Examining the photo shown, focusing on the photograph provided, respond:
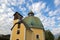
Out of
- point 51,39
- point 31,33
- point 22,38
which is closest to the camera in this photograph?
point 22,38

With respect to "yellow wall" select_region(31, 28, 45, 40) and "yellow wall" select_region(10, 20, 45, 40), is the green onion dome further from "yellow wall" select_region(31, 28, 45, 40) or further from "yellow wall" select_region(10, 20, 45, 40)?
"yellow wall" select_region(10, 20, 45, 40)

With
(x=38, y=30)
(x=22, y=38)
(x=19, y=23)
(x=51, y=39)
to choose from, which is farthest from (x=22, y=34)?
(x=51, y=39)

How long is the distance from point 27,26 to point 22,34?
3004 mm

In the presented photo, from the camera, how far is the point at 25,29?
31.5 metres

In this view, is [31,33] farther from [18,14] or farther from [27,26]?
[18,14]

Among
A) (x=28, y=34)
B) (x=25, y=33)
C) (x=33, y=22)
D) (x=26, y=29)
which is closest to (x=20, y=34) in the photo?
(x=25, y=33)

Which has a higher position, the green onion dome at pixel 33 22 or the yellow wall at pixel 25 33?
the green onion dome at pixel 33 22

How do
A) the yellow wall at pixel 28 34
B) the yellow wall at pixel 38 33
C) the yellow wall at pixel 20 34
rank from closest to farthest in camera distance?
A: the yellow wall at pixel 20 34 < the yellow wall at pixel 28 34 < the yellow wall at pixel 38 33

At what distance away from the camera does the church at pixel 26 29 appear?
1243 inches

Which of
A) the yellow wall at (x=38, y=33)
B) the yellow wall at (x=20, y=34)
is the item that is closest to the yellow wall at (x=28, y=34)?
the yellow wall at (x=38, y=33)

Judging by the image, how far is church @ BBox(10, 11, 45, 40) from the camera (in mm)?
31573

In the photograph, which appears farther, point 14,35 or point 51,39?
point 51,39

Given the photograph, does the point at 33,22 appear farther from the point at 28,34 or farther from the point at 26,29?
the point at 28,34

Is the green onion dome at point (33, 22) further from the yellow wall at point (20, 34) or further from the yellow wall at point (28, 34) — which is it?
the yellow wall at point (20, 34)
